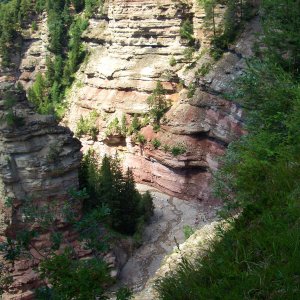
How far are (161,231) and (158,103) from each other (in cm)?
1083

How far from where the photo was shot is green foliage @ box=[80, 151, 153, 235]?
24656 mm

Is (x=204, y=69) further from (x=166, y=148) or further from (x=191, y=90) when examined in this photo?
(x=166, y=148)

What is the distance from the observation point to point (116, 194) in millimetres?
25500

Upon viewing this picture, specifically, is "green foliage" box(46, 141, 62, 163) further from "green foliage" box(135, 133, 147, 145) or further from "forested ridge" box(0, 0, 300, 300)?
"green foliage" box(135, 133, 147, 145)

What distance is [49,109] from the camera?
42312 mm

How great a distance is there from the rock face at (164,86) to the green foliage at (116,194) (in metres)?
5.18

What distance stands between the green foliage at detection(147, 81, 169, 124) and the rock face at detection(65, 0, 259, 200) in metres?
0.76

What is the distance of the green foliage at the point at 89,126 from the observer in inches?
1478

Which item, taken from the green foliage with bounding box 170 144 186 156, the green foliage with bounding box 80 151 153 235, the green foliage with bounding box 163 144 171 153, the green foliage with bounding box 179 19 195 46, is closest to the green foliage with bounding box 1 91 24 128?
the green foliage with bounding box 80 151 153 235

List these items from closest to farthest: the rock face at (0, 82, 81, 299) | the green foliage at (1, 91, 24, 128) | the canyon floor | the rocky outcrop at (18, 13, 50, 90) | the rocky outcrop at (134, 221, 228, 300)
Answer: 1. the rocky outcrop at (134, 221, 228, 300)
2. the rock face at (0, 82, 81, 299)
3. the green foliage at (1, 91, 24, 128)
4. the canyon floor
5. the rocky outcrop at (18, 13, 50, 90)

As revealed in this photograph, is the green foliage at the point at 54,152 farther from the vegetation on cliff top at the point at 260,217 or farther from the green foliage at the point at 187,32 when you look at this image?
the green foliage at the point at 187,32

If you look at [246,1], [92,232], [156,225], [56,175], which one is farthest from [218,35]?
[92,232]

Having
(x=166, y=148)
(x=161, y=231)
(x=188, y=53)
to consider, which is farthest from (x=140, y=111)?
(x=161, y=231)

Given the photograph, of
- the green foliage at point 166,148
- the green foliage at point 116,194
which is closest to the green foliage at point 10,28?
the green foliage at point 166,148
